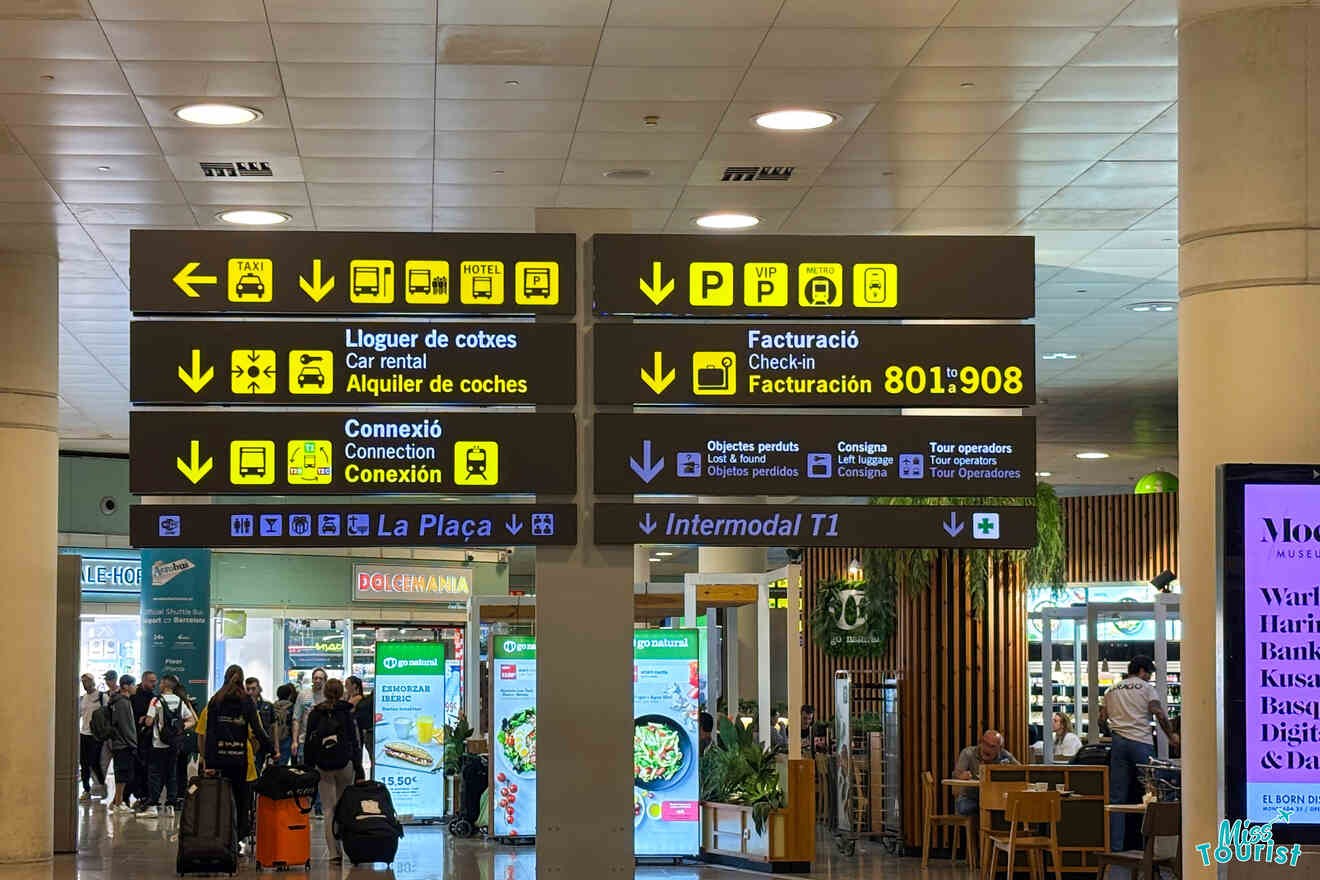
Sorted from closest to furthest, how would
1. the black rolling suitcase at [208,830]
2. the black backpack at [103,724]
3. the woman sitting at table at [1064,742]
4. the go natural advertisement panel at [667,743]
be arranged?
the black rolling suitcase at [208,830]
the go natural advertisement panel at [667,743]
the woman sitting at table at [1064,742]
the black backpack at [103,724]

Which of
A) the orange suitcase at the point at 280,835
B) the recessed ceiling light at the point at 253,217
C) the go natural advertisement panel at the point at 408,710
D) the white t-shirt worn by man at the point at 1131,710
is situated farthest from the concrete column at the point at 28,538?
the white t-shirt worn by man at the point at 1131,710

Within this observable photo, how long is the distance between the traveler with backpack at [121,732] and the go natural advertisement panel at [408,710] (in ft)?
14.1

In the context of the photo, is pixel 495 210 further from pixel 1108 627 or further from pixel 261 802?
pixel 1108 627

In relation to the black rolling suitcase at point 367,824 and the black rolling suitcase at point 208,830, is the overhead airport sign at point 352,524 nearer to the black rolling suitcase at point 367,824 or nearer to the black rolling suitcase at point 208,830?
the black rolling suitcase at point 208,830

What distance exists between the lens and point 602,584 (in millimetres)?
7336

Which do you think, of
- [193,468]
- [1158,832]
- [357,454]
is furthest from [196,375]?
[1158,832]

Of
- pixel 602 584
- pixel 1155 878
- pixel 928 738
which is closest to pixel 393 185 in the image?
pixel 602 584

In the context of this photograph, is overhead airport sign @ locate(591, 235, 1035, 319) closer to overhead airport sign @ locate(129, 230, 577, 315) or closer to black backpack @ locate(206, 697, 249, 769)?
overhead airport sign @ locate(129, 230, 577, 315)

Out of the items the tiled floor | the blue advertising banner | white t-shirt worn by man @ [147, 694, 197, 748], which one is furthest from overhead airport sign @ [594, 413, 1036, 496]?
the blue advertising banner

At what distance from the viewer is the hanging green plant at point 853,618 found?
1825 centimetres

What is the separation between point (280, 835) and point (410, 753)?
413 cm

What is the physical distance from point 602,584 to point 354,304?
1.61 m

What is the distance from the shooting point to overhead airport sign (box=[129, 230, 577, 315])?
752cm

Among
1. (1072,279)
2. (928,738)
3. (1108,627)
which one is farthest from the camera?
(1108,627)
